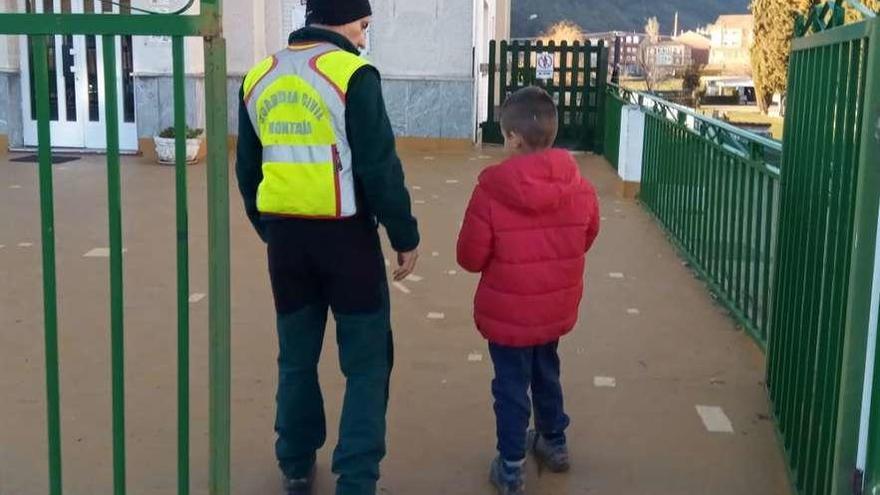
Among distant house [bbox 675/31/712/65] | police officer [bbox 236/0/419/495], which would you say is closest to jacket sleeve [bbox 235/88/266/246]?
police officer [bbox 236/0/419/495]

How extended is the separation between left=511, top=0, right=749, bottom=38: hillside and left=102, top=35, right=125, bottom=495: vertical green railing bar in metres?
94.5

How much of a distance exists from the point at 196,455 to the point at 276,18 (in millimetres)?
11487

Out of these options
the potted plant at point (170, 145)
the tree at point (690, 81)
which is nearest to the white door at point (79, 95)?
the potted plant at point (170, 145)

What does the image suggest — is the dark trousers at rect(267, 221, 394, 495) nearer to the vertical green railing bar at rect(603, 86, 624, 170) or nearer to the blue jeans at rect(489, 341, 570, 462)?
the blue jeans at rect(489, 341, 570, 462)

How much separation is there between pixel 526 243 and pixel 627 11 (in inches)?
4671

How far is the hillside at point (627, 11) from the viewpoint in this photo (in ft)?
343

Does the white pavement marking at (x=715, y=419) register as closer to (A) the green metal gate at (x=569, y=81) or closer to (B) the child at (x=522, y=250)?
(B) the child at (x=522, y=250)

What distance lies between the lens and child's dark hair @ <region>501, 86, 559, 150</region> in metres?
3.50

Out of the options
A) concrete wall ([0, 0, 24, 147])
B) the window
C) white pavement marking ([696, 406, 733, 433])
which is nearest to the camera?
white pavement marking ([696, 406, 733, 433])

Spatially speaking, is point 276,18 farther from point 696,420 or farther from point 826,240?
point 826,240

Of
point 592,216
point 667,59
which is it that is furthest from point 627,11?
point 592,216

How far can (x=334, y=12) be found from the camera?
3.27m

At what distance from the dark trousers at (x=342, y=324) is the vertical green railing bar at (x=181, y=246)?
49 centimetres

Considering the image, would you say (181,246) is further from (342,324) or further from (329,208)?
(342,324)
